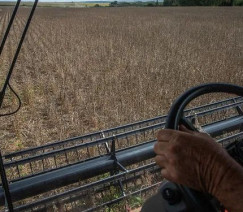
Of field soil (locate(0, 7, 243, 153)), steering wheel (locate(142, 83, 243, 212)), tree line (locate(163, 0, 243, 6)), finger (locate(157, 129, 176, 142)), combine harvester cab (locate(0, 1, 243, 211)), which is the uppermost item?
finger (locate(157, 129, 176, 142))

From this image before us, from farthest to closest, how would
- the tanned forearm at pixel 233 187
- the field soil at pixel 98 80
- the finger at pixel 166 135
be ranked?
the field soil at pixel 98 80
the finger at pixel 166 135
the tanned forearm at pixel 233 187

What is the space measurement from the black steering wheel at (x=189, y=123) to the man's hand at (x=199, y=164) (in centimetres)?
5

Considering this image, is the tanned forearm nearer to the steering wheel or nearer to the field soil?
the steering wheel

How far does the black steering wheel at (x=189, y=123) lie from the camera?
96 centimetres

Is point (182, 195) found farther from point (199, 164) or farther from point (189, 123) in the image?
point (189, 123)

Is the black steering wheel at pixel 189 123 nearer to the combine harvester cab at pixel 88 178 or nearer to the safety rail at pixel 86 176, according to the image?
the combine harvester cab at pixel 88 178

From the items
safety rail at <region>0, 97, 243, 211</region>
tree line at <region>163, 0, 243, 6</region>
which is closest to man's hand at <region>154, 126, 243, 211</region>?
safety rail at <region>0, 97, 243, 211</region>

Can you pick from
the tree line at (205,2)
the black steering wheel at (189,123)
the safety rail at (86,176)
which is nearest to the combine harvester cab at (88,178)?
the safety rail at (86,176)

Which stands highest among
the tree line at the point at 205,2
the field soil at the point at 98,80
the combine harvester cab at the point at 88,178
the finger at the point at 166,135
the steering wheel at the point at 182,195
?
the finger at the point at 166,135

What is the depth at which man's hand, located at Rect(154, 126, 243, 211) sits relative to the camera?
0.83 meters

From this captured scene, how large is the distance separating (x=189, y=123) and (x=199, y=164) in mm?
417

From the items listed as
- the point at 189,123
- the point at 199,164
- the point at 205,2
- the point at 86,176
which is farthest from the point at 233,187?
the point at 205,2

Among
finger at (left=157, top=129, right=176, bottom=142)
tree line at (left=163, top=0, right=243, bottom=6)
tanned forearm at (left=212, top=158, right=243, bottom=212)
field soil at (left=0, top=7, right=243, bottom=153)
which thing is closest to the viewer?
tanned forearm at (left=212, top=158, right=243, bottom=212)

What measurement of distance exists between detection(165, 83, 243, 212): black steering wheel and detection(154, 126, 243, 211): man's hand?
0.17ft
